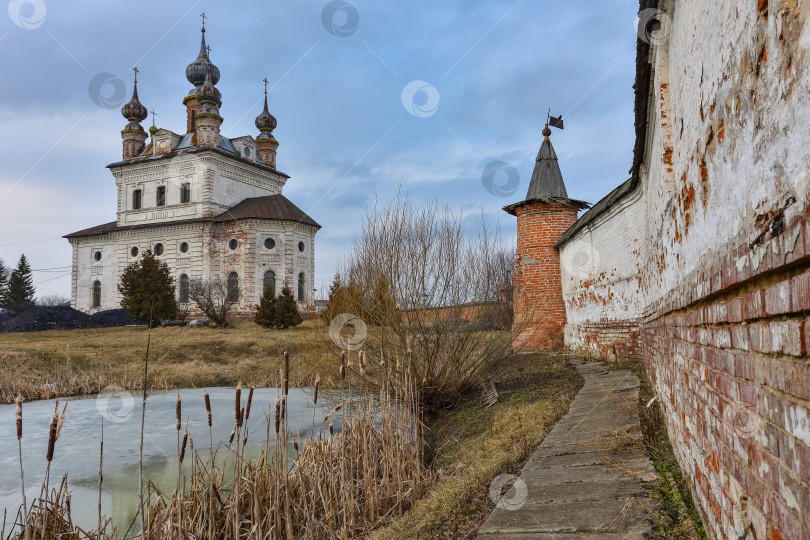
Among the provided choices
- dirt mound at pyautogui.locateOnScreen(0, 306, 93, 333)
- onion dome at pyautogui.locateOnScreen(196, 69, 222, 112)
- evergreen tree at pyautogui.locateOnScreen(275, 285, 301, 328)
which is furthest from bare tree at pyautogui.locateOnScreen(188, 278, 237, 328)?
onion dome at pyautogui.locateOnScreen(196, 69, 222, 112)

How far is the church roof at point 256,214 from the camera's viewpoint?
34219 millimetres

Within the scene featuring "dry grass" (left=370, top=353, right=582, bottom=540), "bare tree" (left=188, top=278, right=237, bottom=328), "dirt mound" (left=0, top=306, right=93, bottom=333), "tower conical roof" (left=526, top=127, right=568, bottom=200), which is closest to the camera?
"dry grass" (left=370, top=353, right=582, bottom=540)

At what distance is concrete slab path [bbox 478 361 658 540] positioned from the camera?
295cm

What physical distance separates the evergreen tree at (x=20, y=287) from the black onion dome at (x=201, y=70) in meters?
20.3

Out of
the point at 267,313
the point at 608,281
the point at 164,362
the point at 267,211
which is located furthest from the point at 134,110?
the point at 608,281

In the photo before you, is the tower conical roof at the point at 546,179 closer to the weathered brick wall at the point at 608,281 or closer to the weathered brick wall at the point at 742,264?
the weathered brick wall at the point at 608,281

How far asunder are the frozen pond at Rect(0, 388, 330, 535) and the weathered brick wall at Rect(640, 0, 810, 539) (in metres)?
2.85

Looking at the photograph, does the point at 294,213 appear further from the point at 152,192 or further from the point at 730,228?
the point at 730,228

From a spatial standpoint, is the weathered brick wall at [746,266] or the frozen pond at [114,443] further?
the frozen pond at [114,443]

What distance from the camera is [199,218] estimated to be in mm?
34688

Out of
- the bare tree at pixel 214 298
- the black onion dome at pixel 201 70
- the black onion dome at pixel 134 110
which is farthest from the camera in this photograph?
the black onion dome at pixel 134 110

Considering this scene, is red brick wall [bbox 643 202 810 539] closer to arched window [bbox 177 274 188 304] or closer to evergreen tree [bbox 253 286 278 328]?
evergreen tree [bbox 253 286 278 328]

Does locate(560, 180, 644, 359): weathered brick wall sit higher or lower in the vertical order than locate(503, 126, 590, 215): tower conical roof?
lower

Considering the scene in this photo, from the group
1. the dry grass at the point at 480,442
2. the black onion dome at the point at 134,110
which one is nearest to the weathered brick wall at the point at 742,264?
the dry grass at the point at 480,442
